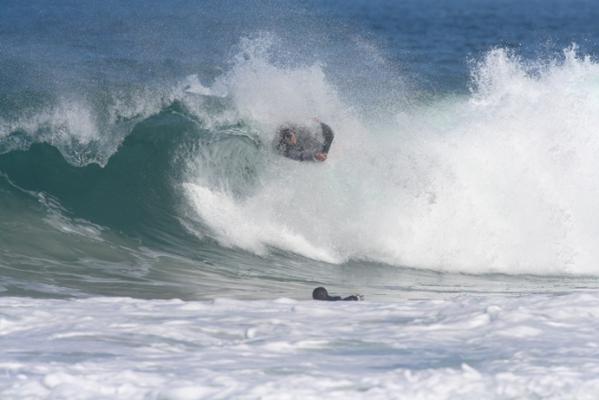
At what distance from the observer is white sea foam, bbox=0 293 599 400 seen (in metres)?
6.36

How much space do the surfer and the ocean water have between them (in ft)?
1.31

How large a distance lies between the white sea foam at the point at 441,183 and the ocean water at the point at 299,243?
0.12ft

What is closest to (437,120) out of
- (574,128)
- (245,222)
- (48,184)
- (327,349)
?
(574,128)

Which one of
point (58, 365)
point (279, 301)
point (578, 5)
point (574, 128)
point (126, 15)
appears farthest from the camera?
point (578, 5)

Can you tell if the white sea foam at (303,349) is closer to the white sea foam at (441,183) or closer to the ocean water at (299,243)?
the ocean water at (299,243)

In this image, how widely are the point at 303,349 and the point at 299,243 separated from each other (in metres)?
6.69

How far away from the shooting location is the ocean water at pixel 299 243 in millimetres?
6754

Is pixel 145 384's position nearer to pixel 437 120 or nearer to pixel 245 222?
pixel 245 222

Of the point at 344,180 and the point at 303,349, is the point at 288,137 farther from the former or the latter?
the point at 303,349

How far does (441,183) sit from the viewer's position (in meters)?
15.5

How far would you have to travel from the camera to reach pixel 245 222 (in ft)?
47.2

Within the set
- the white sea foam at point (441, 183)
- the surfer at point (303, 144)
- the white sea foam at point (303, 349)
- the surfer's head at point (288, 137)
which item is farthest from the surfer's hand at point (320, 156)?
the white sea foam at point (303, 349)

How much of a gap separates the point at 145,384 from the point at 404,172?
9.88 metres

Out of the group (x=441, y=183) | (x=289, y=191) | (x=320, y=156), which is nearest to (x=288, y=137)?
(x=320, y=156)
